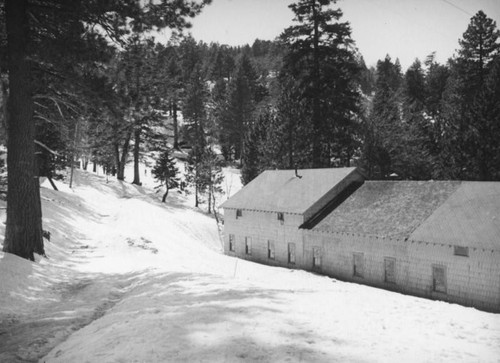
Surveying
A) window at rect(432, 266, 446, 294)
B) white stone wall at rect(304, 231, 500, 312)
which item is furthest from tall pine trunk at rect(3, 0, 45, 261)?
window at rect(432, 266, 446, 294)

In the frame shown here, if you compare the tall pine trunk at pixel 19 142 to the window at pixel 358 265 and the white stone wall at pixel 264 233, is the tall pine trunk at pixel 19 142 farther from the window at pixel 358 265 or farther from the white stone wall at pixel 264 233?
the white stone wall at pixel 264 233

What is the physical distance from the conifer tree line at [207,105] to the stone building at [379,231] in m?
9.17

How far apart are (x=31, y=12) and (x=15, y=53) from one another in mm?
1773

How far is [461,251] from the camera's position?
18406mm

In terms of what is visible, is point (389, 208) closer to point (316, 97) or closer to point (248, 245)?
point (248, 245)

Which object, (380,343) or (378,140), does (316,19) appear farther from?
(380,343)

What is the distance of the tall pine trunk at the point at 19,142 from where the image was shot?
1285 centimetres

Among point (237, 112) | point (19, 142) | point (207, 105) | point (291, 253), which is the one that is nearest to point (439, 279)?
point (291, 253)

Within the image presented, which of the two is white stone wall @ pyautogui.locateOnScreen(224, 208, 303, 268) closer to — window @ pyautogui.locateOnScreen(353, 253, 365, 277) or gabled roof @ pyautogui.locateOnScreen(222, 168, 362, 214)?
gabled roof @ pyautogui.locateOnScreen(222, 168, 362, 214)

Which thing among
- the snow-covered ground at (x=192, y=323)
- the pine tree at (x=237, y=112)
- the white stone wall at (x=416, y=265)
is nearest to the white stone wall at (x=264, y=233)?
the white stone wall at (x=416, y=265)

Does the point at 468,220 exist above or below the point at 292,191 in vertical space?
below

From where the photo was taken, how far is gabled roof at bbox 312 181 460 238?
2172cm

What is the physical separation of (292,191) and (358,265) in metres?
9.06

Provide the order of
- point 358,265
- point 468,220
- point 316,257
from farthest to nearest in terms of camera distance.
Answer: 1. point 316,257
2. point 358,265
3. point 468,220
